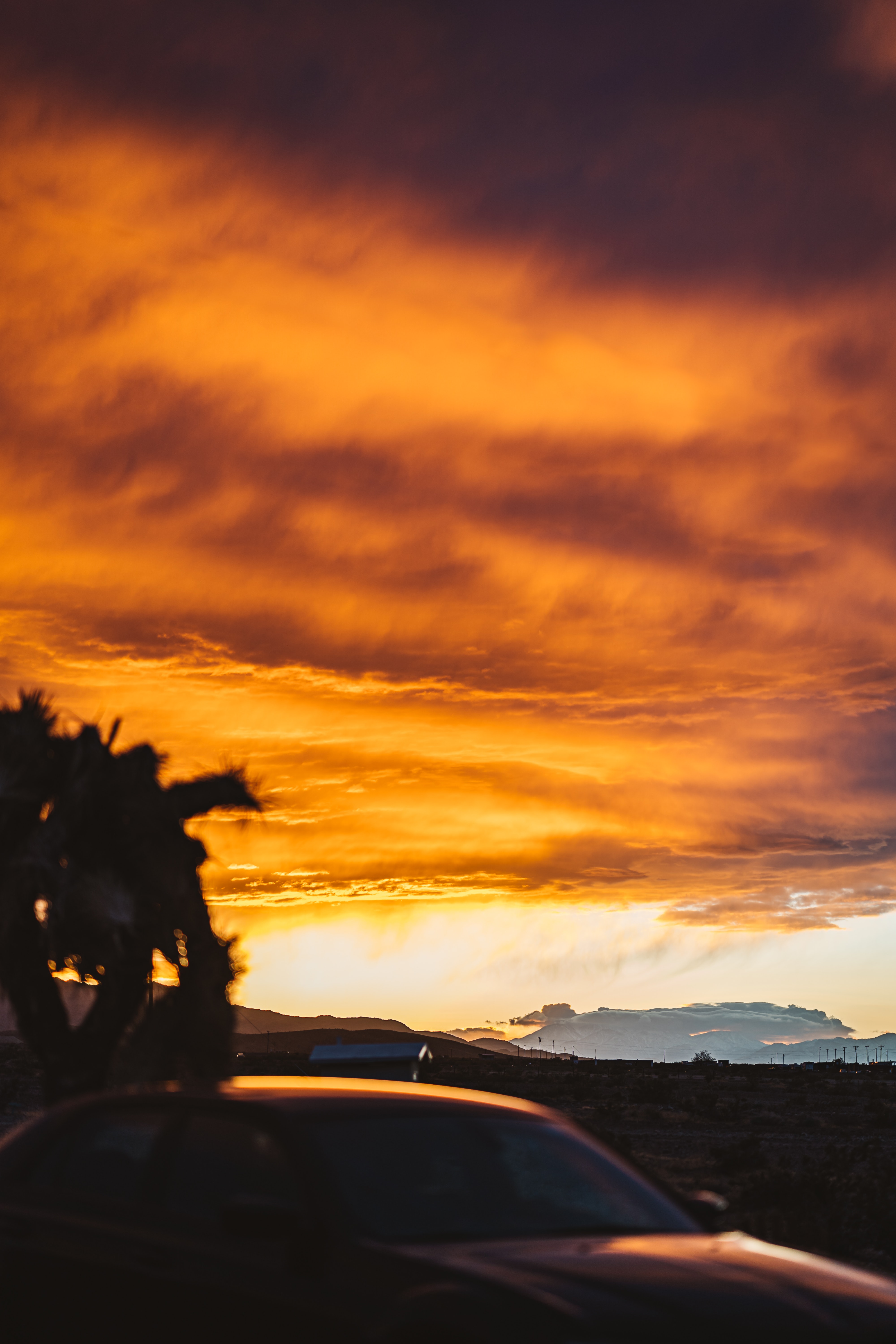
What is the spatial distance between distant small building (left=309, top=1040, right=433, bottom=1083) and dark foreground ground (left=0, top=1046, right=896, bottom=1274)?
3.32 m

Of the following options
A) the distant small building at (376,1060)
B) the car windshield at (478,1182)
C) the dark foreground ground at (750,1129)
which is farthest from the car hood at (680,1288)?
the distant small building at (376,1060)

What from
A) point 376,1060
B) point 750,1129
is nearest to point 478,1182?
point 376,1060

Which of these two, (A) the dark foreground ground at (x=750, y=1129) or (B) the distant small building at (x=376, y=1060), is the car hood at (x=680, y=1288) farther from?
(B) the distant small building at (x=376, y=1060)

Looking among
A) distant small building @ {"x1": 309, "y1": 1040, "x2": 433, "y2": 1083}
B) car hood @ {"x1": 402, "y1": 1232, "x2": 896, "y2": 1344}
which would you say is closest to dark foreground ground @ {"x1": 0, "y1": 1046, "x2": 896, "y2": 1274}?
car hood @ {"x1": 402, "y1": 1232, "x2": 896, "y2": 1344}

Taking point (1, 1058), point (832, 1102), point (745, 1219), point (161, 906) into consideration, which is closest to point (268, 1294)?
point (161, 906)

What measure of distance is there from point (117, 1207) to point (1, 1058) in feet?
309

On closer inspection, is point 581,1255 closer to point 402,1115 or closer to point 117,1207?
point 402,1115

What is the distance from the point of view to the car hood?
4.13 m

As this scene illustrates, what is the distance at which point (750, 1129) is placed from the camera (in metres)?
42.9

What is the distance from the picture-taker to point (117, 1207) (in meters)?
5.79

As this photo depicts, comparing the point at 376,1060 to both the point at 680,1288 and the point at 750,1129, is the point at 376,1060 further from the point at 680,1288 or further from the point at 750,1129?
the point at 750,1129

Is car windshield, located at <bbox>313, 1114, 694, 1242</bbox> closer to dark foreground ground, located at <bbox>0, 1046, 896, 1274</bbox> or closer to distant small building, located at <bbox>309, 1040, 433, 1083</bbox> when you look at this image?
dark foreground ground, located at <bbox>0, 1046, 896, 1274</bbox>

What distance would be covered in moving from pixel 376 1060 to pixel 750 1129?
25.0m

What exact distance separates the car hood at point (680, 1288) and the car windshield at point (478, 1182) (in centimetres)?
19
